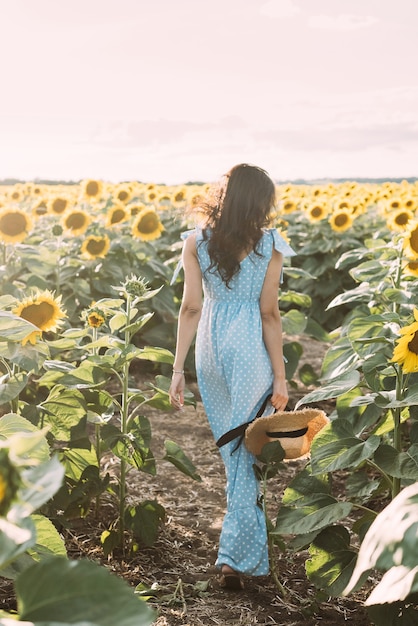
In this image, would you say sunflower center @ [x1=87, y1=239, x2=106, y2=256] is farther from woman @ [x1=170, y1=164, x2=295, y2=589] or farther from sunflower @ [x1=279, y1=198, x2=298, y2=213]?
sunflower @ [x1=279, y1=198, x2=298, y2=213]

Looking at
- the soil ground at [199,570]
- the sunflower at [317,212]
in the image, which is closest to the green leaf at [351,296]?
the soil ground at [199,570]

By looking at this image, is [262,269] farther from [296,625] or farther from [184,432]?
[184,432]

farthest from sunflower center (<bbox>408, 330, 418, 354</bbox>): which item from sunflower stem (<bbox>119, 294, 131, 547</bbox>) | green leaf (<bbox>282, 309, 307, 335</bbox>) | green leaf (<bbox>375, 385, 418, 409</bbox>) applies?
green leaf (<bbox>282, 309, 307, 335</bbox>)

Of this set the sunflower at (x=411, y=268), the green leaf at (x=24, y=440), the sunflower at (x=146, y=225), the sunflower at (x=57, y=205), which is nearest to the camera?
the green leaf at (x=24, y=440)

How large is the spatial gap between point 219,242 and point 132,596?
2506mm

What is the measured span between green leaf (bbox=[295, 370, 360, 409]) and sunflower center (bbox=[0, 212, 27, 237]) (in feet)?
9.94

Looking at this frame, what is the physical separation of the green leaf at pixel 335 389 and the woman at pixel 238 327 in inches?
16.6

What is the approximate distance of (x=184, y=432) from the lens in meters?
5.17

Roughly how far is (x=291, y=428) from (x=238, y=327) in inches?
19.8

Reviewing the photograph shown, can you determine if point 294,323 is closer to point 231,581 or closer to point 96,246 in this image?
point 96,246

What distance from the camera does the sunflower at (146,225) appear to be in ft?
22.2

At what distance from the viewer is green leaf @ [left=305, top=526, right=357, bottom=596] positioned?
8.78 feet

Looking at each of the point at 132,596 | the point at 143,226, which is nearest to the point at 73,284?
the point at 143,226

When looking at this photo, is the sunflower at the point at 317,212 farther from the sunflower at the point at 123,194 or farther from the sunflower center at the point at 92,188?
the sunflower center at the point at 92,188
